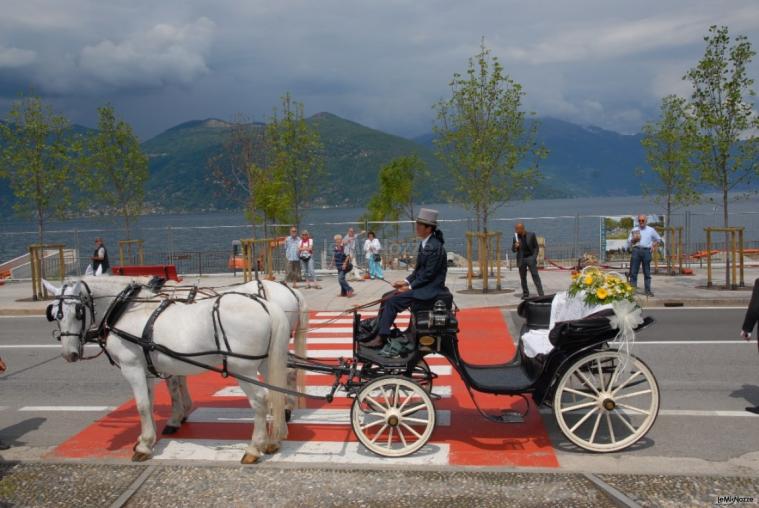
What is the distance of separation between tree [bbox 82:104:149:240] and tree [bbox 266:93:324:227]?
202 inches

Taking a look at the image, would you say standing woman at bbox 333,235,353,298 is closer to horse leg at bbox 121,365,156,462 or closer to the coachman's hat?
the coachman's hat

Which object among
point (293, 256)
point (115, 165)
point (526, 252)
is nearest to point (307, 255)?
point (293, 256)

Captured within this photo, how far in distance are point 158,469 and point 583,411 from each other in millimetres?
4430

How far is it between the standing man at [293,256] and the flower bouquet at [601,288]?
14683 mm

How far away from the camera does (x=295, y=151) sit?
2356 centimetres

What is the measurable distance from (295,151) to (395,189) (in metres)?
40.2

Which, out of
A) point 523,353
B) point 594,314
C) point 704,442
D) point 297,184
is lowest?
point 704,442

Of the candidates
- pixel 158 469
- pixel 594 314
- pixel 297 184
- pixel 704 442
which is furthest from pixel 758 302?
pixel 297 184

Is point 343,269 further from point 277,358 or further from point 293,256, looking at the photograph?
point 277,358

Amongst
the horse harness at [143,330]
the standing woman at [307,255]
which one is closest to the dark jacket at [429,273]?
the horse harness at [143,330]

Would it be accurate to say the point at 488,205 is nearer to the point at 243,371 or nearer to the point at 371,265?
the point at 371,265

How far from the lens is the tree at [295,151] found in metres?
23.5

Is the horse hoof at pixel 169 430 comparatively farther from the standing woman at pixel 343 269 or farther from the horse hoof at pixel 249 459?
the standing woman at pixel 343 269

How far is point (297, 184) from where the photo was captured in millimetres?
24219
